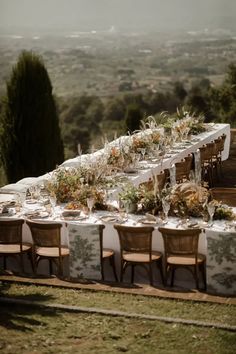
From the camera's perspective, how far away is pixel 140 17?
65312 mm

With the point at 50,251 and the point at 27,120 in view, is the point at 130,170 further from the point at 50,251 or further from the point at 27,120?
the point at 27,120

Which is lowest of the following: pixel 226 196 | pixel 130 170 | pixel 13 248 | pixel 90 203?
pixel 226 196

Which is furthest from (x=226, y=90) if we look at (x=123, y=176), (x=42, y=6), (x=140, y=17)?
(x=42, y=6)

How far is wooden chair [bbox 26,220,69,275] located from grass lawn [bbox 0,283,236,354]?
0.82 metres

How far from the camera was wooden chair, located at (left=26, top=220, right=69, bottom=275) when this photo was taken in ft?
28.8

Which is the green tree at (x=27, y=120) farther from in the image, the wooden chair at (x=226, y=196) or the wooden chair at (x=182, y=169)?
the wooden chair at (x=226, y=196)

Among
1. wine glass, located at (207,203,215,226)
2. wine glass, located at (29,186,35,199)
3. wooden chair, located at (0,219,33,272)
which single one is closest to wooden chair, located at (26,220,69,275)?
wooden chair, located at (0,219,33,272)

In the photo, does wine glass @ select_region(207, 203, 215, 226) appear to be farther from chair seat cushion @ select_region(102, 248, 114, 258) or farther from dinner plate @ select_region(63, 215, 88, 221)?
dinner plate @ select_region(63, 215, 88, 221)

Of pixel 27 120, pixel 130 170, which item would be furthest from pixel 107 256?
pixel 27 120

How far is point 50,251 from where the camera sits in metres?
8.98

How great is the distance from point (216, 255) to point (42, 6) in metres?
62.3

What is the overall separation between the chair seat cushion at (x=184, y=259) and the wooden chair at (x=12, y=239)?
1.88 m

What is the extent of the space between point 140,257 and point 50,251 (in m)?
1.19

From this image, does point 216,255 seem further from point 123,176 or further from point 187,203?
point 123,176
